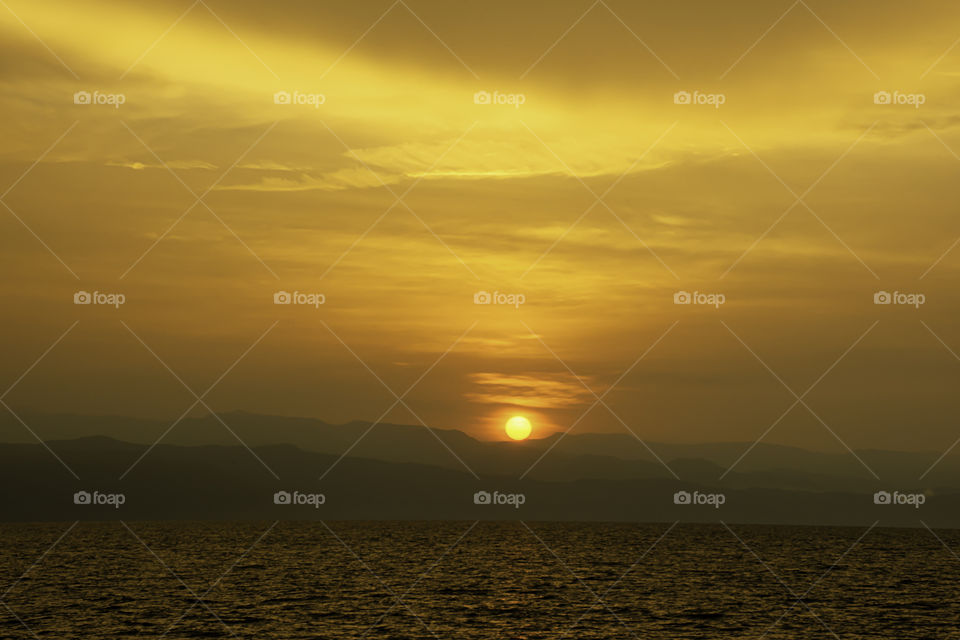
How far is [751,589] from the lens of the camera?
10638 centimetres

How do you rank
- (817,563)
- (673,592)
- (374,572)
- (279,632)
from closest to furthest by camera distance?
(279,632) → (673,592) → (374,572) → (817,563)

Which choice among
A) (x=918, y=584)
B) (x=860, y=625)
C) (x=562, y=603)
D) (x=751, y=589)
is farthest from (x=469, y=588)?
(x=918, y=584)

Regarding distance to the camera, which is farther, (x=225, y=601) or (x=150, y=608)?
(x=225, y=601)

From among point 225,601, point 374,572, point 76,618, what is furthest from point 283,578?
point 76,618

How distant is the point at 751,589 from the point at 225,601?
191ft

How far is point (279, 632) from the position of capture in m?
66.2

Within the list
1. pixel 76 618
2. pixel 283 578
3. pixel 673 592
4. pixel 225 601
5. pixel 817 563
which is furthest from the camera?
pixel 817 563

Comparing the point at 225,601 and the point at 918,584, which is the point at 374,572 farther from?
the point at 918,584

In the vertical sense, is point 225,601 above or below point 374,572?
below

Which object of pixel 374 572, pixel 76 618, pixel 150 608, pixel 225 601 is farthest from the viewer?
pixel 374 572

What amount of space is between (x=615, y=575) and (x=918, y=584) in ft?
124

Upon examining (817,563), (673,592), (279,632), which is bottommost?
(279,632)

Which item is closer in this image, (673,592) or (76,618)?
(76,618)

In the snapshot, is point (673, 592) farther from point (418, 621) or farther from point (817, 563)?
point (817, 563)
